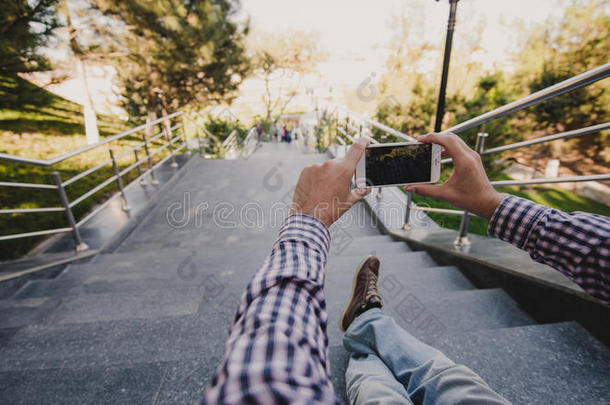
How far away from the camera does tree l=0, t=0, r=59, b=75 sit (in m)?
3.58

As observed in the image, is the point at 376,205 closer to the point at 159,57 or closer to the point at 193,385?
the point at 193,385

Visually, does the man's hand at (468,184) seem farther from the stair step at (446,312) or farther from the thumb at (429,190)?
the stair step at (446,312)

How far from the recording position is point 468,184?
953mm

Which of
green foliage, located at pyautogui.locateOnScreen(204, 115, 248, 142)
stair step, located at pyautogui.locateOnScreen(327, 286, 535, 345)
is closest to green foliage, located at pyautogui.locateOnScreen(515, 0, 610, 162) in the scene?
stair step, located at pyautogui.locateOnScreen(327, 286, 535, 345)

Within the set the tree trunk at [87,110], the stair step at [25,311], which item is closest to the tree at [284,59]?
the tree trunk at [87,110]

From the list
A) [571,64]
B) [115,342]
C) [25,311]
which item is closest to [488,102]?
[571,64]

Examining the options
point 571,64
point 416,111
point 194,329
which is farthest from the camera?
point 416,111

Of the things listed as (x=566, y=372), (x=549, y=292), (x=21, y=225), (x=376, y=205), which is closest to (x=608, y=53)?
(x=376, y=205)

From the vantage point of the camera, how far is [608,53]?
6.01m

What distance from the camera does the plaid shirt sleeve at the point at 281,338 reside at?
406mm

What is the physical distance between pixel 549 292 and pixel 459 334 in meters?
0.60

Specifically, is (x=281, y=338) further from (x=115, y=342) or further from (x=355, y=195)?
(x=115, y=342)

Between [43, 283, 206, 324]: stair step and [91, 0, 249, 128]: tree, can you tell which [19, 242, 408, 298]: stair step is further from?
[91, 0, 249, 128]: tree

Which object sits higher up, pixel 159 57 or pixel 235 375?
pixel 159 57
